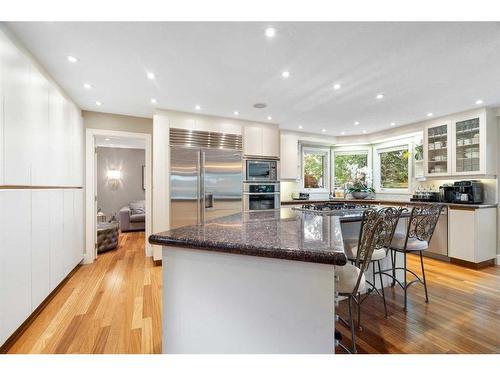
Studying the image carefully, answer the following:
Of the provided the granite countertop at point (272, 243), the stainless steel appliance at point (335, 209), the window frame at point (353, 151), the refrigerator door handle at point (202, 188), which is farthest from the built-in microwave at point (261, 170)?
the granite countertop at point (272, 243)

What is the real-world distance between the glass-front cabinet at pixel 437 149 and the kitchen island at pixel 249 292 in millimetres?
3925

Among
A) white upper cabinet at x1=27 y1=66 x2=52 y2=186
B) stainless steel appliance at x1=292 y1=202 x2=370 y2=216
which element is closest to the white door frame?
white upper cabinet at x1=27 y1=66 x2=52 y2=186

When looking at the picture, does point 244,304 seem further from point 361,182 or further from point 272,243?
point 361,182

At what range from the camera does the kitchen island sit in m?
0.91

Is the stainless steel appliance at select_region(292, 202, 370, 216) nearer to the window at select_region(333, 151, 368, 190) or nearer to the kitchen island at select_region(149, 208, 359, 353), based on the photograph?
the kitchen island at select_region(149, 208, 359, 353)

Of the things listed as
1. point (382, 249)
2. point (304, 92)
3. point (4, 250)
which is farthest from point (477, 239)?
point (4, 250)

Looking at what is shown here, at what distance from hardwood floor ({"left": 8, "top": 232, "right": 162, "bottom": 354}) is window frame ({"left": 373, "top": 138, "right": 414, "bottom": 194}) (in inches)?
187

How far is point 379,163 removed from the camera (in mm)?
5266

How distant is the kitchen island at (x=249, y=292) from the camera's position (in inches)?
35.7

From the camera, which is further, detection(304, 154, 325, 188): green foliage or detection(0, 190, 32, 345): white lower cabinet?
detection(304, 154, 325, 188): green foliage

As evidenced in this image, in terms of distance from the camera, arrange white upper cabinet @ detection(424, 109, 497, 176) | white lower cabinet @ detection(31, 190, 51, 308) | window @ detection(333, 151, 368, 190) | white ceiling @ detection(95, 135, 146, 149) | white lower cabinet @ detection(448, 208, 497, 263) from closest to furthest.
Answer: white lower cabinet @ detection(31, 190, 51, 308) < white lower cabinet @ detection(448, 208, 497, 263) < white upper cabinet @ detection(424, 109, 497, 176) < white ceiling @ detection(95, 135, 146, 149) < window @ detection(333, 151, 368, 190)

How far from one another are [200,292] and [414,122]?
4.86 metres

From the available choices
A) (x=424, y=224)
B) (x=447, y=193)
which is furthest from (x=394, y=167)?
(x=424, y=224)

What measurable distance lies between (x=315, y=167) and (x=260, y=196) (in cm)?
202
